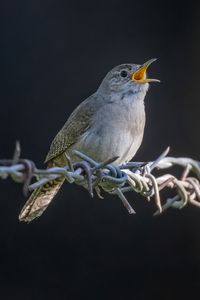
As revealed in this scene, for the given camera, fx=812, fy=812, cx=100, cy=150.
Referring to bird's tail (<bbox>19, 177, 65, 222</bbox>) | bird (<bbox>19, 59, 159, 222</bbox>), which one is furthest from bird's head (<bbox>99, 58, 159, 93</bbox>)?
bird's tail (<bbox>19, 177, 65, 222</bbox>)

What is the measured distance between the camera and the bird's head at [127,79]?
15.1ft

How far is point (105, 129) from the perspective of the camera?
435 cm

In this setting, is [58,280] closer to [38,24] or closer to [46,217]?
[46,217]

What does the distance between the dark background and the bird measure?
826 mm

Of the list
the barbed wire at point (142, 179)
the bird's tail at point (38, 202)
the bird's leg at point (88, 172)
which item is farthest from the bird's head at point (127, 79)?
the bird's leg at point (88, 172)

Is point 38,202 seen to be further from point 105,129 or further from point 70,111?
point 70,111

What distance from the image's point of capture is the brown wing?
4445mm

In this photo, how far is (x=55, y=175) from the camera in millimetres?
2357

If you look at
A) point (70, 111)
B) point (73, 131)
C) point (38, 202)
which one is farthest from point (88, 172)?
point (70, 111)

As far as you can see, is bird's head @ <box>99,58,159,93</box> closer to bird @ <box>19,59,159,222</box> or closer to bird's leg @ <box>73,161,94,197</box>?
bird @ <box>19,59,159,222</box>

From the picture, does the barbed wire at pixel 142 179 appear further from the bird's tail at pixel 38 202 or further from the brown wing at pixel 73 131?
the brown wing at pixel 73 131

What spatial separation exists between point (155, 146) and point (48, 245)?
3.23ft

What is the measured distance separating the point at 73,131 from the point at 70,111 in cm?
108

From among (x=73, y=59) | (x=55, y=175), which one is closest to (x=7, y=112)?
(x=73, y=59)
